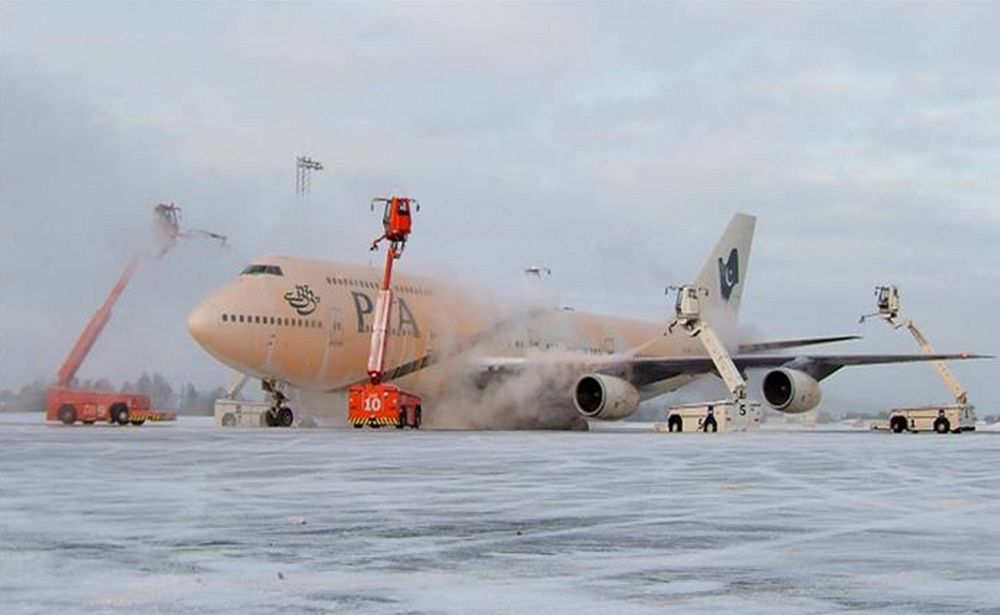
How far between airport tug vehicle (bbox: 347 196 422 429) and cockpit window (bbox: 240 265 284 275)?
328 centimetres

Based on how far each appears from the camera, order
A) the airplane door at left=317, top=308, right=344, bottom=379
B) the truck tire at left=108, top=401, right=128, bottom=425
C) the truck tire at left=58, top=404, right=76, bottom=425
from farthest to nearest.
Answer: the truck tire at left=108, top=401, right=128, bottom=425 → the truck tire at left=58, top=404, right=76, bottom=425 → the airplane door at left=317, top=308, right=344, bottom=379

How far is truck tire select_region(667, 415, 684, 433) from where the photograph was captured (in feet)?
125

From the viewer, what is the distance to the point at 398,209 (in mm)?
37250

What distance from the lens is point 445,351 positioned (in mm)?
40312

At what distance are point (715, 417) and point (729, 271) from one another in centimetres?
1825

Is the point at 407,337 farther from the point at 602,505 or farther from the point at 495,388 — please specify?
the point at 602,505

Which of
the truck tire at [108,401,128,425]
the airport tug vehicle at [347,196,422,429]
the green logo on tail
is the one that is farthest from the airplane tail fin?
the truck tire at [108,401,128,425]

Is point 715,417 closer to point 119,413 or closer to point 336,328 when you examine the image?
point 336,328

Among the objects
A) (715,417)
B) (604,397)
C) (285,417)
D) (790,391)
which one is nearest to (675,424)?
(715,417)

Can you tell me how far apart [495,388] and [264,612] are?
35609 mm

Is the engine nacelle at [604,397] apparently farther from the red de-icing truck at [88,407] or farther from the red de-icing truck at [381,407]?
the red de-icing truck at [88,407]

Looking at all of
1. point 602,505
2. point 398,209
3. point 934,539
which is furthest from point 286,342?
point 934,539

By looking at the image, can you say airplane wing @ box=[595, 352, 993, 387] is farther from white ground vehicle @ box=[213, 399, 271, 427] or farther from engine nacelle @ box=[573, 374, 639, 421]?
white ground vehicle @ box=[213, 399, 271, 427]

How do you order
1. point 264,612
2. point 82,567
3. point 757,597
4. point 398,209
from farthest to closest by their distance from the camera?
point 398,209, point 82,567, point 757,597, point 264,612
